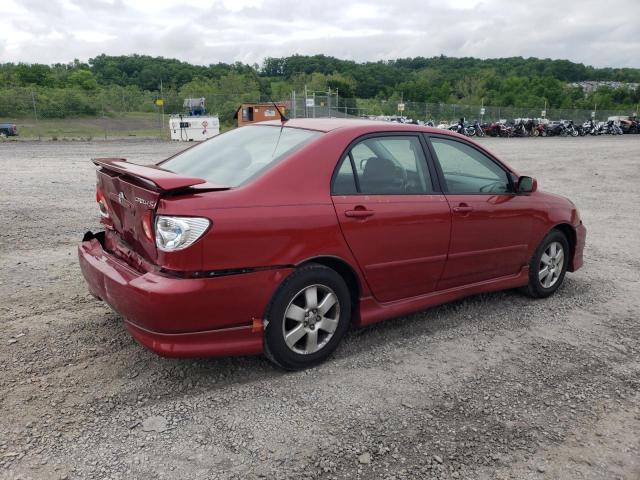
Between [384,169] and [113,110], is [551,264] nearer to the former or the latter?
[384,169]

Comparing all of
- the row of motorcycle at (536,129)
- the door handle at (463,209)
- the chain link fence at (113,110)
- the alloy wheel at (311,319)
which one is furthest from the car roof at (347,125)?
the row of motorcycle at (536,129)

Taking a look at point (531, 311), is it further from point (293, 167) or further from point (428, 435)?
point (293, 167)

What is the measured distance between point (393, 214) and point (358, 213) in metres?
0.31

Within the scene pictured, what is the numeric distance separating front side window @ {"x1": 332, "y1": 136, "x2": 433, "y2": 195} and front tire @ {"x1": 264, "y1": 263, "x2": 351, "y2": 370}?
0.60 m

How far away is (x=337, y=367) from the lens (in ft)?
12.1

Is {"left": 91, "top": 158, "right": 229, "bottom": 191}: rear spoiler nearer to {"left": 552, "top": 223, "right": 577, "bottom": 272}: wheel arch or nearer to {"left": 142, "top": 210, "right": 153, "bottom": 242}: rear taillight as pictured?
{"left": 142, "top": 210, "right": 153, "bottom": 242}: rear taillight

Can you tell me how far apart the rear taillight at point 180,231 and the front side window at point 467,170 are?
207 cm

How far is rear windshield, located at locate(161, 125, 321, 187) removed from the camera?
3.57m

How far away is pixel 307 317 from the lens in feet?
11.5

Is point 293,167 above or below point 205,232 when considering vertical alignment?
above

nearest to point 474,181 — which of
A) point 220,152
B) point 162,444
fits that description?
point 220,152

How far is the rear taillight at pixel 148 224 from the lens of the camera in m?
3.16

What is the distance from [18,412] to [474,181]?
355 cm

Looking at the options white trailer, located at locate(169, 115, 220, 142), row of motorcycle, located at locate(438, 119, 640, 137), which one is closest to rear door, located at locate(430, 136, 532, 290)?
white trailer, located at locate(169, 115, 220, 142)
